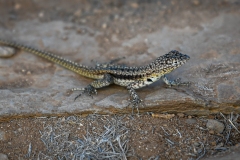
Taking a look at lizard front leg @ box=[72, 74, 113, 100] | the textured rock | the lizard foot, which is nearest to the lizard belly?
lizard front leg @ box=[72, 74, 113, 100]

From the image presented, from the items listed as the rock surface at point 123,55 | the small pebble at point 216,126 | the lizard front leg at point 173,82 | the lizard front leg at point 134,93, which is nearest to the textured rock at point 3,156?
the rock surface at point 123,55

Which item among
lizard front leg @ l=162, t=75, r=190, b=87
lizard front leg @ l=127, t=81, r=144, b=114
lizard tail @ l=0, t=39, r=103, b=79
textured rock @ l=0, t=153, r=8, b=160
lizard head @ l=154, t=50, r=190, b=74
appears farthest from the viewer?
lizard tail @ l=0, t=39, r=103, b=79

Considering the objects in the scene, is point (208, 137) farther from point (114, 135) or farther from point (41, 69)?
point (41, 69)

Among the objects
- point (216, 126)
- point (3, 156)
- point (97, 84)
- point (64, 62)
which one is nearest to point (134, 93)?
point (97, 84)

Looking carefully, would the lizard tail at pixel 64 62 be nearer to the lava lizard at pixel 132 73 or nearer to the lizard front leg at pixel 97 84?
the lava lizard at pixel 132 73

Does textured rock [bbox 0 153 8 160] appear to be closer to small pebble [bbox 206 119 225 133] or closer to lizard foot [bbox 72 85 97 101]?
lizard foot [bbox 72 85 97 101]

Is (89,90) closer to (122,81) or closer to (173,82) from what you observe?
(122,81)
